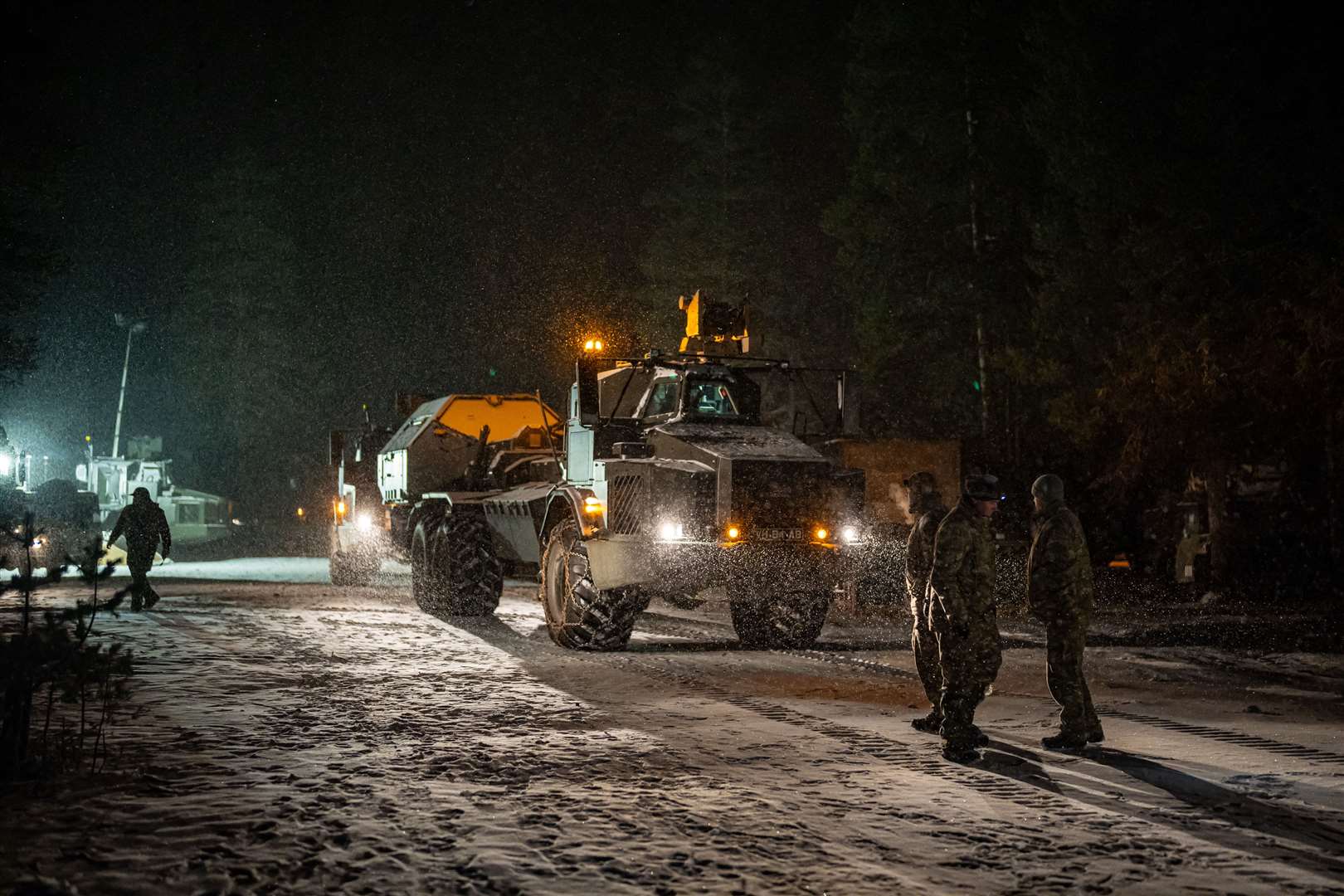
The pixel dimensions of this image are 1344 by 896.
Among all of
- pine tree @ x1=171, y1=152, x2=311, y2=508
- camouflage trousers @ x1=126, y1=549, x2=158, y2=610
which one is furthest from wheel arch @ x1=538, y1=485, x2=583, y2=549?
pine tree @ x1=171, y1=152, x2=311, y2=508

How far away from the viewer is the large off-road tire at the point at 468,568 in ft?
53.0

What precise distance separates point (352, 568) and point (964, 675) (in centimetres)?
1610

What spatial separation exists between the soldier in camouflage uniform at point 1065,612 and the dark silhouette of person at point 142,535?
12454 millimetres

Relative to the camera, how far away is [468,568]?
53.0 ft

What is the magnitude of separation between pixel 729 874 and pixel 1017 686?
6.32 m

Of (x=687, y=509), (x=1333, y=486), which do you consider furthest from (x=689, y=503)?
(x=1333, y=486)

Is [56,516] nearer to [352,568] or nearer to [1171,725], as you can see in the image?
[352,568]

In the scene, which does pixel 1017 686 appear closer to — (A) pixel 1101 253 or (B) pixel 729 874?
(B) pixel 729 874

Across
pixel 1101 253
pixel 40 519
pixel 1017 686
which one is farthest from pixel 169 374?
pixel 1017 686

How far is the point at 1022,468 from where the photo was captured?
25938 mm

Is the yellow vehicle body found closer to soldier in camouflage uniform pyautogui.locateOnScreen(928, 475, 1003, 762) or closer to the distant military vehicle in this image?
the distant military vehicle

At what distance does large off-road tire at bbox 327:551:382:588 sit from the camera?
22.0m

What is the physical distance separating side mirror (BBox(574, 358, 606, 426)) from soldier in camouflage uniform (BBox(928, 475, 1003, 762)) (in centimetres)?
566

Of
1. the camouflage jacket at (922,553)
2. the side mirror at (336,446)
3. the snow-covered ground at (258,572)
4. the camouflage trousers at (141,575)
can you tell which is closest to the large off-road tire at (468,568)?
the camouflage trousers at (141,575)
